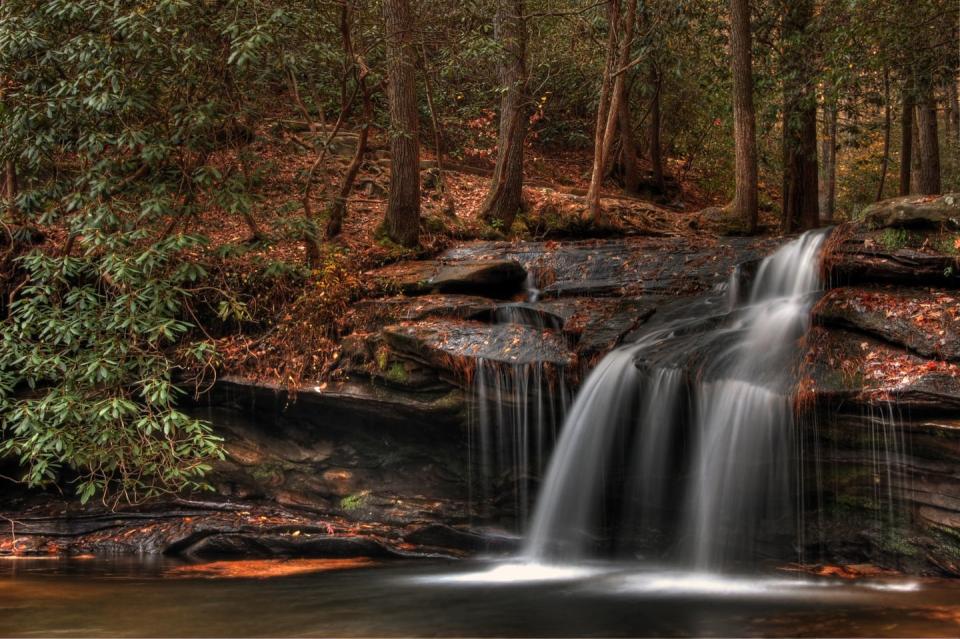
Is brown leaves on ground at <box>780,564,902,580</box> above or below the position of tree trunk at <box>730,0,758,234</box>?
below

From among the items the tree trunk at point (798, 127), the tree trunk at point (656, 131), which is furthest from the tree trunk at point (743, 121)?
the tree trunk at point (656, 131)

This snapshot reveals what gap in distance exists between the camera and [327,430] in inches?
422

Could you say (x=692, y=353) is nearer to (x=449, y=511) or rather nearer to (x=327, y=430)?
(x=449, y=511)

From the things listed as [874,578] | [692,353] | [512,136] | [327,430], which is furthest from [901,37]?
[327,430]

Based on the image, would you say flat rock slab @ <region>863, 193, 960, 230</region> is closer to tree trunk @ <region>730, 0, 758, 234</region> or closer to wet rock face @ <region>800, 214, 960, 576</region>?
wet rock face @ <region>800, 214, 960, 576</region>

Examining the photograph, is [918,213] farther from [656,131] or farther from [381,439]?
[656,131]

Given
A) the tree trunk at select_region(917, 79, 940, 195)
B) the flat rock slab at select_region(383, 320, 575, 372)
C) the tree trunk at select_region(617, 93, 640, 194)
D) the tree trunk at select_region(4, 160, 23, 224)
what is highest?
the tree trunk at select_region(617, 93, 640, 194)

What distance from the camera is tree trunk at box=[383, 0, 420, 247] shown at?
13.4 metres

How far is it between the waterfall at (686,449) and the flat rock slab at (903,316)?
49cm

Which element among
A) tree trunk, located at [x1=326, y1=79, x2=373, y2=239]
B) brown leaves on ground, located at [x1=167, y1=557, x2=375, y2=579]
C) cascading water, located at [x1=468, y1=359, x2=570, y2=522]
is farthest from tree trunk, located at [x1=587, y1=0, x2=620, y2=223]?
brown leaves on ground, located at [x1=167, y1=557, x2=375, y2=579]

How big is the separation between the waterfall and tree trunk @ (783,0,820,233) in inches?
285

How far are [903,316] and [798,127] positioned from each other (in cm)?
892

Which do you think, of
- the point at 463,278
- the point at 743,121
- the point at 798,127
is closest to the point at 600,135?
the point at 743,121

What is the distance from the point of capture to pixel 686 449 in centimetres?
891
